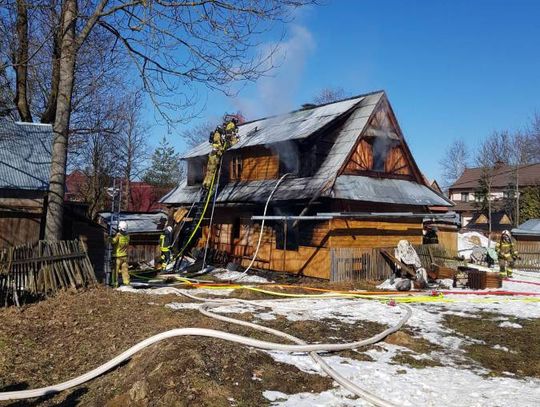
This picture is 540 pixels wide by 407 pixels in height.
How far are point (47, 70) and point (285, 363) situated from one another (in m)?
19.7

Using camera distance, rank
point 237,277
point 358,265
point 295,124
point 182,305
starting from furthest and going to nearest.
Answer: point 295,124 < point 237,277 < point 358,265 < point 182,305

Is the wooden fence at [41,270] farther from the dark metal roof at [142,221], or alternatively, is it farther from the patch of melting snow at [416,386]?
the dark metal roof at [142,221]

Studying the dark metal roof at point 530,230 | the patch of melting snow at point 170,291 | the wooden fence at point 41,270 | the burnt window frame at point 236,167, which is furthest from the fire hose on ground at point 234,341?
the dark metal roof at point 530,230

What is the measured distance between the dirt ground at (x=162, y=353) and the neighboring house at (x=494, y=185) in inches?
1672

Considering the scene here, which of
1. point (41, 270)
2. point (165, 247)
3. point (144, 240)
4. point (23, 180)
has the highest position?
point (23, 180)

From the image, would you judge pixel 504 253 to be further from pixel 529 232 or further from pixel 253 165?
pixel 529 232

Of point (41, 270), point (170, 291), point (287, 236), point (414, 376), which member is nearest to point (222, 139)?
point (287, 236)

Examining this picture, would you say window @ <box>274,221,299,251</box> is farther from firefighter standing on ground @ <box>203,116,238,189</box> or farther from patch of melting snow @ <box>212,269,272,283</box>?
firefighter standing on ground @ <box>203,116,238,189</box>

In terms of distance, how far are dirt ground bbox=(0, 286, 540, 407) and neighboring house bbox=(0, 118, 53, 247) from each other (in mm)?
4328

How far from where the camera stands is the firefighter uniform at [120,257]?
43.7 feet

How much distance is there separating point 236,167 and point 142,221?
6731 millimetres

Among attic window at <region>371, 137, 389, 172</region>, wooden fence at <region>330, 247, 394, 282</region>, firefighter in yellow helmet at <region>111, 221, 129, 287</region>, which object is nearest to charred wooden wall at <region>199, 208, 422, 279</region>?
wooden fence at <region>330, 247, 394, 282</region>

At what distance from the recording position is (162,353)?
6.03 meters

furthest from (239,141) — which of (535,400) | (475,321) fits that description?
(535,400)
